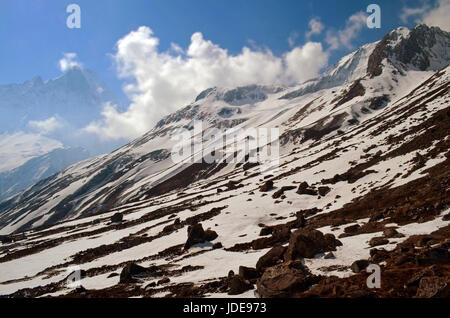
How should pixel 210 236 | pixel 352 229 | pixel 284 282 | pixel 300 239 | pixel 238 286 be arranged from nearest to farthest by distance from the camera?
pixel 284 282, pixel 238 286, pixel 300 239, pixel 352 229, pixel 210 236

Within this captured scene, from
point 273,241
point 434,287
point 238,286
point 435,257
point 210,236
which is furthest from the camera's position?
point 210,236

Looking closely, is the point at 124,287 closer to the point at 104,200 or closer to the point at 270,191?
the point at 270,191

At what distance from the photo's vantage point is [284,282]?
14.3 meters

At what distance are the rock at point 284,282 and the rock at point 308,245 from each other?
408 cm

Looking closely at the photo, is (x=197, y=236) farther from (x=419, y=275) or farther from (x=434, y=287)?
(x=434, y=287)

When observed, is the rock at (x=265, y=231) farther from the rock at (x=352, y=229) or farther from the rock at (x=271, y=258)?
the rock at (x=271, y=258)

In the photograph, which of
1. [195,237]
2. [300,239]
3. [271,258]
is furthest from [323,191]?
[271,258]

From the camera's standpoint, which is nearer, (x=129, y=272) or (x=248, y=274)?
(x=248, y=274)

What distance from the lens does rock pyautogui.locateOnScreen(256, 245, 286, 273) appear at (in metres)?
19.9

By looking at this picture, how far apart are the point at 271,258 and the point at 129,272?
12.0m

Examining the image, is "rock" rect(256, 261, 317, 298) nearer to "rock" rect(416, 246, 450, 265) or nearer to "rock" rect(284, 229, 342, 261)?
"rock" rect(284, 229, 342, 261)

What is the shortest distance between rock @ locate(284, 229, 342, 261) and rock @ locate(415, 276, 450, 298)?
863 cm
